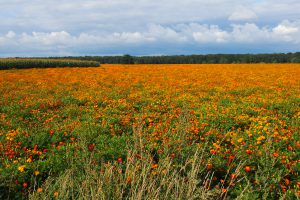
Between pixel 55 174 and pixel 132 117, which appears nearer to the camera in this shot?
pixel 55 174

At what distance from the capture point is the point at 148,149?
7422 millimetres

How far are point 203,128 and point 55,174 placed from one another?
4848 mm

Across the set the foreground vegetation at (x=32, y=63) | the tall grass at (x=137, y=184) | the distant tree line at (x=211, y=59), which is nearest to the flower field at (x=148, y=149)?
the tall grass at (x=137, y=184)

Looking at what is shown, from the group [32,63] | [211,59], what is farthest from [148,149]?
[211,59]

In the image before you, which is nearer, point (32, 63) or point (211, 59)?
point (32, 63)

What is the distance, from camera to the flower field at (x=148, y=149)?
16.0 feet

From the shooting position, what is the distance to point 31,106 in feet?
45.6

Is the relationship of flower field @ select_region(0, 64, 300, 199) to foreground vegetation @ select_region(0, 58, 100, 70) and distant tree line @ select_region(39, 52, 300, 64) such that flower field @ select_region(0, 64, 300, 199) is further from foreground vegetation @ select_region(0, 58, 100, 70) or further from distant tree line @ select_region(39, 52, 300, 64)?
distant tree line @ select_region(39, 52, 300, 64)


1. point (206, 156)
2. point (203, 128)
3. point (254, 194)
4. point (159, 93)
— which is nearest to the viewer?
point (254, 194)

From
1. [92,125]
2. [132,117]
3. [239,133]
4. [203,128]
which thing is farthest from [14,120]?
[239,133]

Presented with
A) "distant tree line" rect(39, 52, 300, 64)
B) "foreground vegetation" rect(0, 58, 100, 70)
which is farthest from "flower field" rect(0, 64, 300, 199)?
"distant tree line" rect(39, 52, 300, 64)

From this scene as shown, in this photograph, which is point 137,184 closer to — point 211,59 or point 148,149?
point 148,149

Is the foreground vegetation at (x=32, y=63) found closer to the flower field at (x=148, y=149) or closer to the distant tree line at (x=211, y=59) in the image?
the flower field at (x=148, y=149)

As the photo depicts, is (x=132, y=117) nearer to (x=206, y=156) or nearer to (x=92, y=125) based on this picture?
(x=92, y=125)
